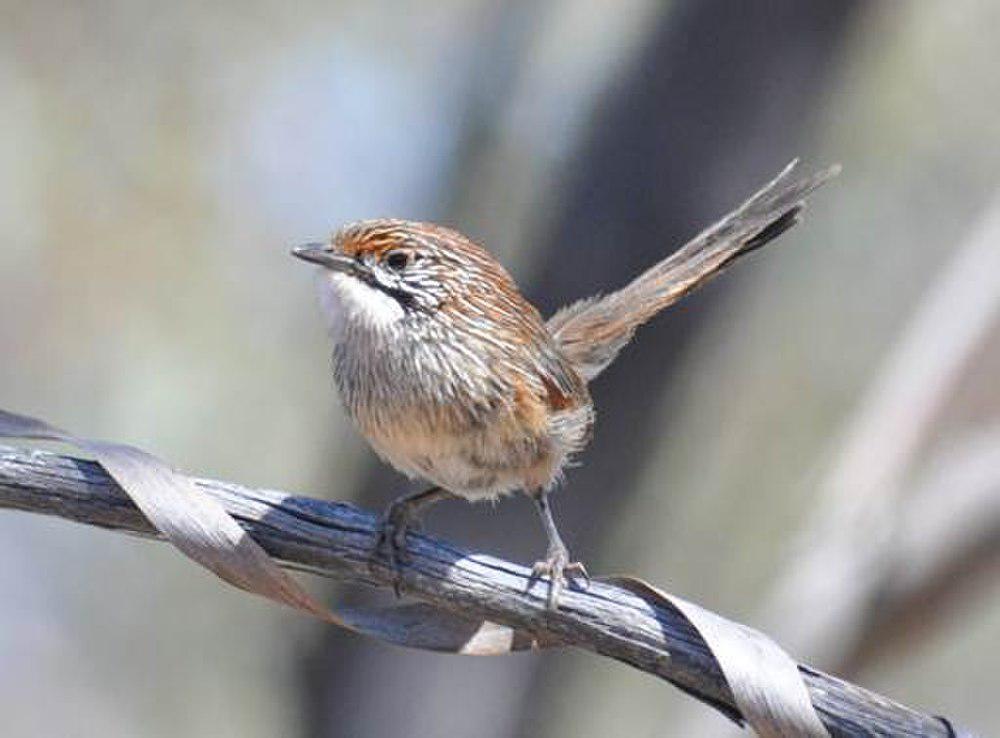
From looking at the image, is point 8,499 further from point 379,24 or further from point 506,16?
point 379,24

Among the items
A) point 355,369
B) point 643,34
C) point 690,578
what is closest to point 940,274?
point 643,34

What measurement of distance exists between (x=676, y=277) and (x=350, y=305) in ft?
3.04

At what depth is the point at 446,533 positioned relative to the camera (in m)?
6.55

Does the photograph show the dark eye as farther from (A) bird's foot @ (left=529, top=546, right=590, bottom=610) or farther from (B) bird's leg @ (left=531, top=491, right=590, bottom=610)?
(A) bird's foot @ (left=529, top=546, right=590, bottom=610)

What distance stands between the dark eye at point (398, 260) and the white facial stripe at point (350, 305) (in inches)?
2.7

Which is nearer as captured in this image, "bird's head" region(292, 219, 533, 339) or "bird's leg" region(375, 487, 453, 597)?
"bird's leg" region(375, 487, 453, 597)

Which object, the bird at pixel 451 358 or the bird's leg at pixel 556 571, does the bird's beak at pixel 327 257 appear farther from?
the bird's leg at pixel 556 571

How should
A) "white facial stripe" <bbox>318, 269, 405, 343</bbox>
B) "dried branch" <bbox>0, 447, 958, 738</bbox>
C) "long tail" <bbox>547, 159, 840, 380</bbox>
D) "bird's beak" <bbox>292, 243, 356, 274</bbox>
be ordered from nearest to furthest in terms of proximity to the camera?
"dried branch" <bbox>0, 447, 958, 738</bbox> < "bird's beak" <bbox>292, 243, 356, 274</bbox> < "white facial stripe" <bbox>318, 269, 405, 343</bbox> < "long tail" <bbox>547, 159, 840, 380</bbox>

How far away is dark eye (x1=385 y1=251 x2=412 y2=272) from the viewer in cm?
433

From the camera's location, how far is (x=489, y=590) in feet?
9.48

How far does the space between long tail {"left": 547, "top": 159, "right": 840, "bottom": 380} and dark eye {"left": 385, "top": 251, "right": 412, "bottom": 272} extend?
0.63m

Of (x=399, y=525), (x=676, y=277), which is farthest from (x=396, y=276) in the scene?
(x=399, y=525)

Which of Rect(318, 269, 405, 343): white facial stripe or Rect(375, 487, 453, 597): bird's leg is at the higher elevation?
Rect(318, 269, 405, 343): white facial stripe

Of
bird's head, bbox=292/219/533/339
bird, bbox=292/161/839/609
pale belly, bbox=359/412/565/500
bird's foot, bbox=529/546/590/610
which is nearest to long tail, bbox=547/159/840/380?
bird, bbox=292/161/839/609
